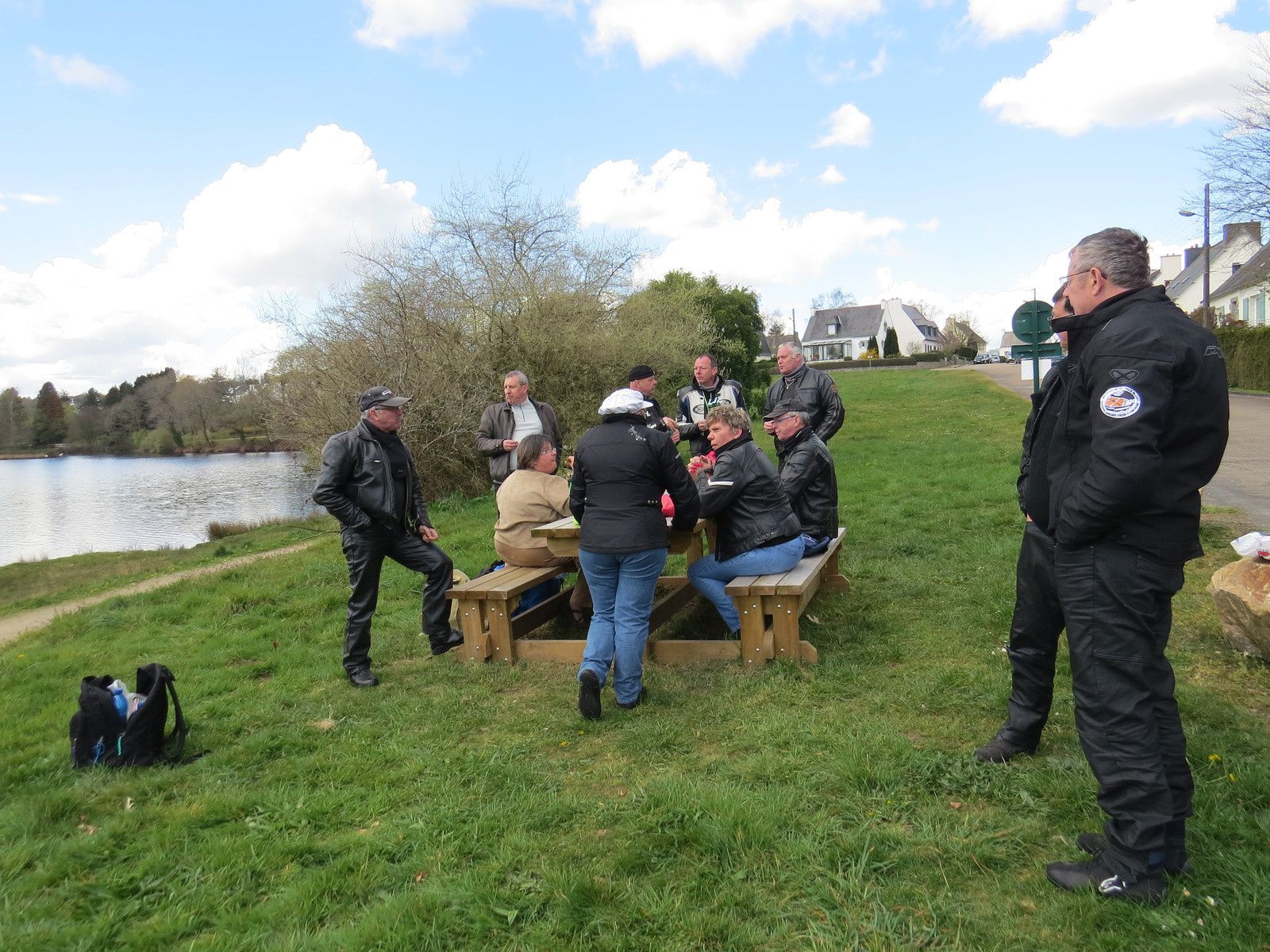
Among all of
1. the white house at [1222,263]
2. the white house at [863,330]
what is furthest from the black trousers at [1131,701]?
the white house at [863,330]

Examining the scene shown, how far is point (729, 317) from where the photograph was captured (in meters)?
31.7

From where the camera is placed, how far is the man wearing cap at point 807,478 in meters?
6.04

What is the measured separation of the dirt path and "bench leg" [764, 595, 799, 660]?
7679 millimetres

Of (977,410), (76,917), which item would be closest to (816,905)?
(76,917)

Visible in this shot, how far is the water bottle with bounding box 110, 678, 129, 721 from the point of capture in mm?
4273

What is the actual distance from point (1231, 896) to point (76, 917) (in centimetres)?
376

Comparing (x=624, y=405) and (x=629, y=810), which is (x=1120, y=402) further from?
(x=624, y=405)

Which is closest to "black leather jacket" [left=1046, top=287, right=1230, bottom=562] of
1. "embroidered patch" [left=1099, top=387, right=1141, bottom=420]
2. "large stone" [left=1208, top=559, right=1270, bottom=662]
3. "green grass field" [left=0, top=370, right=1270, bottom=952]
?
"embroidered patch" [left=1099, top=387, right=1141, bottom=420]

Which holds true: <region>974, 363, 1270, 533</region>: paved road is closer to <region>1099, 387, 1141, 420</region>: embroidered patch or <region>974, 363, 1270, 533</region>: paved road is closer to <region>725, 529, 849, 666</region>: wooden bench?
<region>725, 529, 849, 666</region>: wooden bench

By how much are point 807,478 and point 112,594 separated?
906cm

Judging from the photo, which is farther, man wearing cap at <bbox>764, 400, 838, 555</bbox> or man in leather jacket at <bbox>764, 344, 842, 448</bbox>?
man in leather jacket at <bbox>764, 344, 842, 448</bbox>

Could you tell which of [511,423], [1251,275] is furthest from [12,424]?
[1251,275]

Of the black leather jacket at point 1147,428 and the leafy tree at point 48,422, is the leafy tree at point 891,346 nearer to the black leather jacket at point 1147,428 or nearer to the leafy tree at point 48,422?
the leafy tree at point 48,422

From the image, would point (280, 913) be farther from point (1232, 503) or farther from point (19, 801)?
point (1232, 503)
